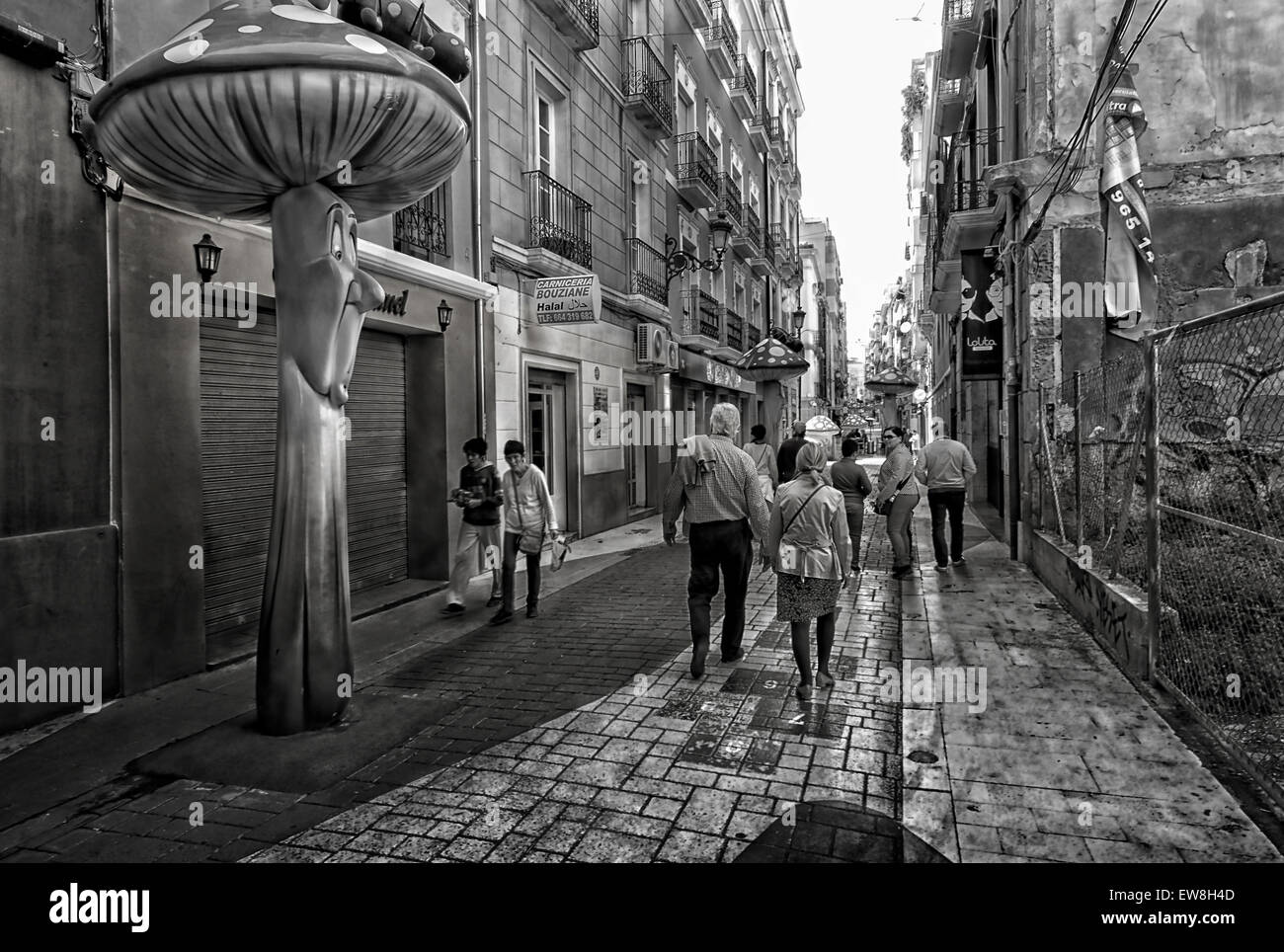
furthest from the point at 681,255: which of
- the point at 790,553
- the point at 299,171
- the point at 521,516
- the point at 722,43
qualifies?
the point at 299,171

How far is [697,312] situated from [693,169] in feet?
10.3

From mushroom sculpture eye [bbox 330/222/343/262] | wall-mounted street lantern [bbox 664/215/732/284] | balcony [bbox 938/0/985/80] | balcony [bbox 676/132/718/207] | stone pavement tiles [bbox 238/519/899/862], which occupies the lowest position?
stone pavement tiles [bbox 238/519/899/862]

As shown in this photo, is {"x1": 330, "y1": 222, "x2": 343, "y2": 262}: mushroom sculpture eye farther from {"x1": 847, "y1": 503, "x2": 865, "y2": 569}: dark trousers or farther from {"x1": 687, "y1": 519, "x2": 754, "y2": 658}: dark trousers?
{"x1": 847, "y1": 503, "x2": 865, "y2": 569}: dark trousers

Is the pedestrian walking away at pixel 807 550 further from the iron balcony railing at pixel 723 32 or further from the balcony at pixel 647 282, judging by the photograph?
the iron balcony railing at pixel 723 32

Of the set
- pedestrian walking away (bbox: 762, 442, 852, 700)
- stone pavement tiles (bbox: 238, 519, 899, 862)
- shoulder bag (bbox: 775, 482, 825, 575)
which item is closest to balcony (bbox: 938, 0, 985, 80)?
pedestrian walking away (bbox: 762, 442, 852, 700)

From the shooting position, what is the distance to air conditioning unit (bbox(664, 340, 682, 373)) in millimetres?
15389

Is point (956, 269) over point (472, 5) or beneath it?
beneath

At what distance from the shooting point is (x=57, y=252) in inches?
187

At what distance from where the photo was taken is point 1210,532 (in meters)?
4.64

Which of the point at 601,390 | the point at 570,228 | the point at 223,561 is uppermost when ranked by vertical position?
the point at 570,228

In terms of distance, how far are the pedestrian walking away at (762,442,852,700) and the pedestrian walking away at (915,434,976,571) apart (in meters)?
4.67
